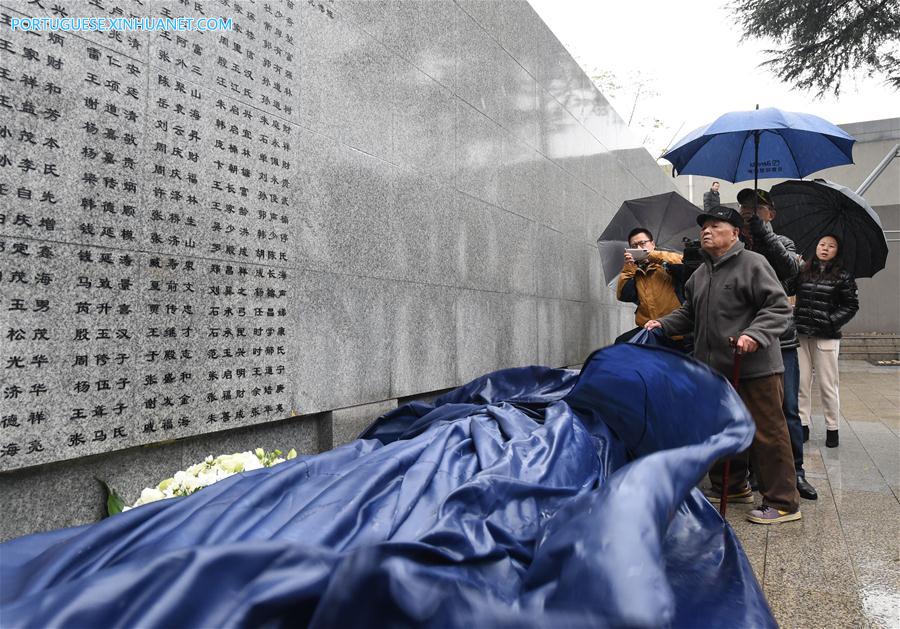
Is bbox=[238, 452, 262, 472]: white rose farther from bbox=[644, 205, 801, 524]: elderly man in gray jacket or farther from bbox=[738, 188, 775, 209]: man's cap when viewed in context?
bbox=[738, 188, 775, 209]: man's cap

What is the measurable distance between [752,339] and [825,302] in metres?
Answer: 2.47

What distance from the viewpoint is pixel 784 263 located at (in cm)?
434

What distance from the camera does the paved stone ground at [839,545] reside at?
255cm

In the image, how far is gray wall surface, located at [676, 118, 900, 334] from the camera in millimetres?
16844

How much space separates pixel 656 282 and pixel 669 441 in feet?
9.74

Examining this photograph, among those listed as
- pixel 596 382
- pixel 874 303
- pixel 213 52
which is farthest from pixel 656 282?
pixel 874 303

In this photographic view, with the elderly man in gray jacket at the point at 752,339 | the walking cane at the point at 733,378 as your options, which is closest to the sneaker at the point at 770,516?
the elderly man in gray jacket at the point at 752,339

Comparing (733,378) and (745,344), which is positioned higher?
(745,344)

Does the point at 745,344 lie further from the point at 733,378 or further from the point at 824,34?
the point at 824,34

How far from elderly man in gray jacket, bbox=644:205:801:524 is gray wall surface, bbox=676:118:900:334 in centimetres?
1564

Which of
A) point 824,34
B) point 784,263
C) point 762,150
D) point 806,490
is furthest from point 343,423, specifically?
point 824,34

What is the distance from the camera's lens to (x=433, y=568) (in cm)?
154

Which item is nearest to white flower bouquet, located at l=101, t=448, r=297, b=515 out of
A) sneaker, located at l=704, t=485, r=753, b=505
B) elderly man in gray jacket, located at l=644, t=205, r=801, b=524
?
elderly man in gray jacket, located at l=644, t=205, r=801, b=524

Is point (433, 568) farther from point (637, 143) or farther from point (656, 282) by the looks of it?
point (637, 143)
